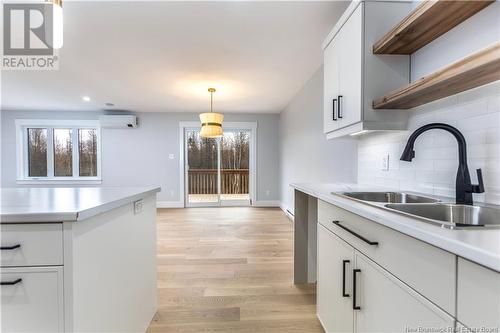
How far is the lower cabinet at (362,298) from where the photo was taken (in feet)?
2.48

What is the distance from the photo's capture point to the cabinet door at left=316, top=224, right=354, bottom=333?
1.25 meters

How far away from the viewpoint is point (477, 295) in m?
0.56

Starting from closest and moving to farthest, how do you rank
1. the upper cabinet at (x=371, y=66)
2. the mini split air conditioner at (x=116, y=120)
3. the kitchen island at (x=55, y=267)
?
the kitchen island at (x=55, y=267), the upper cabinet at (x=371, y=66), the mini split air conditioner at (x=116, y=120)

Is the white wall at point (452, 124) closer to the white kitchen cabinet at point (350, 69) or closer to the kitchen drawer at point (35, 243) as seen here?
the white kitchen cabinet at point (350, 69)

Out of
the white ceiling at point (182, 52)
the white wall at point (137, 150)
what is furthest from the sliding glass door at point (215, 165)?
the white ceiling at point (182, 52)

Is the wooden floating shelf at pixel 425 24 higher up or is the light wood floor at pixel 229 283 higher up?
the wooden floating shelf at pixel 425 24

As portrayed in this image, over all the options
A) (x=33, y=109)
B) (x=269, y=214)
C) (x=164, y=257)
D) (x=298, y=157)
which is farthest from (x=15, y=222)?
(x=33, y=109)

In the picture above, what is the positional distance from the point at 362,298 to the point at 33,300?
1330mm

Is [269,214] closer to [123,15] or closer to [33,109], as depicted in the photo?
[123,15]

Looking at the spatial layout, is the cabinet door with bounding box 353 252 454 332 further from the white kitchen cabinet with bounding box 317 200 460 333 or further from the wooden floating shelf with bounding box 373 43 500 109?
the wooden floating shelf with bounding box 373 43 500 109

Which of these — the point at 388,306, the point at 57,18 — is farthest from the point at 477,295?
the point at 57,18

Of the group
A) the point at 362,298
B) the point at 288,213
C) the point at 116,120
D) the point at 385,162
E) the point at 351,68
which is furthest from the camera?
the point at 116,120

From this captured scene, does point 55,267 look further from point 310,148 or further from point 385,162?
point 310,148

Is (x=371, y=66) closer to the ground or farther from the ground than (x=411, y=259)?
farther from the ground
